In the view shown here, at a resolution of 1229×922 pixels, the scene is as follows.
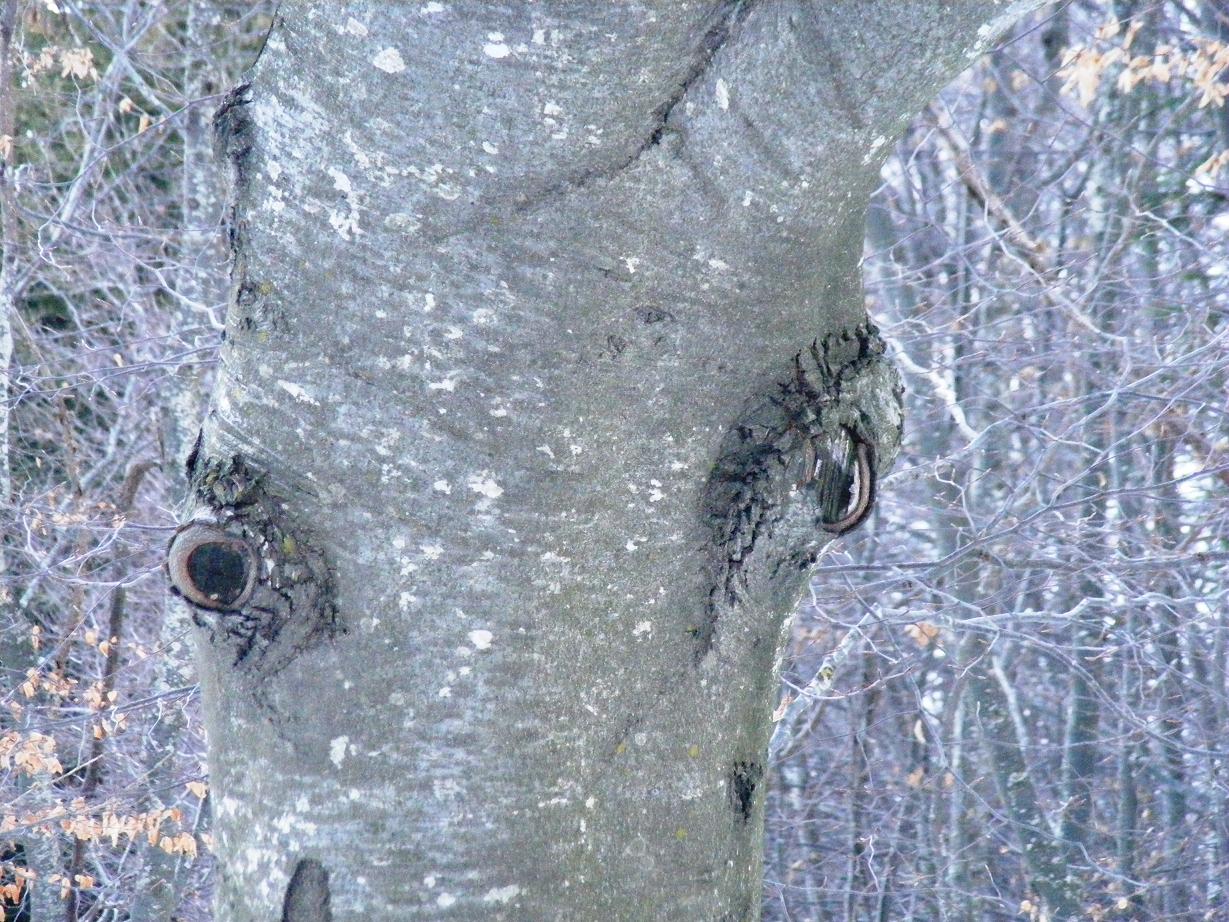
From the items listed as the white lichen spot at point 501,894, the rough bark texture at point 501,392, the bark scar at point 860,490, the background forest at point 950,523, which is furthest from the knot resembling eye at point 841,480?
the background forest at point 950,523

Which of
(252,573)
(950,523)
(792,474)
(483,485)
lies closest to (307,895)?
(252,573)

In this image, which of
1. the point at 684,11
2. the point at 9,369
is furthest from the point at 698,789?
the point at 9,369

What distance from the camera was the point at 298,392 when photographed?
0.97m

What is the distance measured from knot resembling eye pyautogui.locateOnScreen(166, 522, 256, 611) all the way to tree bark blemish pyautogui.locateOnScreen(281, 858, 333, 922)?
0.77 ft

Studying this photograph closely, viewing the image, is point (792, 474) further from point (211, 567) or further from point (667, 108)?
point (211, 567)

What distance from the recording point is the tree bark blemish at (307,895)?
95 cm

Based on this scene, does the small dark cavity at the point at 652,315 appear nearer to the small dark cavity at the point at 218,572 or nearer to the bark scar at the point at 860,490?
the bark scar at the point at 860,490

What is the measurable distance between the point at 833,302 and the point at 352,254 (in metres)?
0.47

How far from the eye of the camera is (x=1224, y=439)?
5.26 m

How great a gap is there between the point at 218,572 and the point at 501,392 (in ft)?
1.01

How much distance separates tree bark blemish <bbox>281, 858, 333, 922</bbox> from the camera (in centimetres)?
95

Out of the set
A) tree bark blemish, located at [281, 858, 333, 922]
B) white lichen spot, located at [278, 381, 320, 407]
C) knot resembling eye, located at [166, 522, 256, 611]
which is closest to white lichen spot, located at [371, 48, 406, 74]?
Result: white lichen spot, located at [278, 381, 320, 407]

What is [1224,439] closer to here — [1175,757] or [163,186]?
[1175,757]

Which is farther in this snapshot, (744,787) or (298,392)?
(744,787)
